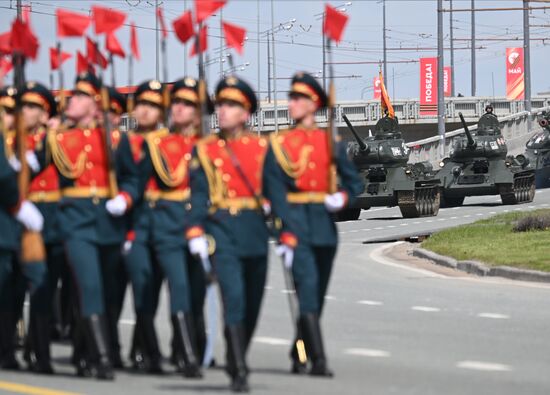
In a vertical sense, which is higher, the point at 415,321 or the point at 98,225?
the point at 98,225

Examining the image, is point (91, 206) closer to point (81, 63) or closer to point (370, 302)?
point (81, 63)

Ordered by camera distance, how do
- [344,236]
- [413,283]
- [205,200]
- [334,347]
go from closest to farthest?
[205,200], [334,347], [413,283], [344,236]

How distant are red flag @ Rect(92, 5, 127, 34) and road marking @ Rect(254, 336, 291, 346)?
328 centimetres

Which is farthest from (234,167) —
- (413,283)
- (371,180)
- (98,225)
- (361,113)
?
(361,113)

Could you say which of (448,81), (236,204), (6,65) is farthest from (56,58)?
(448,81)

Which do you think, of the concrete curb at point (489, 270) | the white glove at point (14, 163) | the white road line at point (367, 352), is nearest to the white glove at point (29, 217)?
the white glove at point (14, 163)

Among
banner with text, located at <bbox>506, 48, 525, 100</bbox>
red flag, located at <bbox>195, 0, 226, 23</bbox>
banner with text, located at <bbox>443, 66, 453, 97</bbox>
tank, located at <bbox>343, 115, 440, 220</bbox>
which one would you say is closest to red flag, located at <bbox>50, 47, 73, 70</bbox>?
red flag, located at <bbox>195, 0, 226, 23</bbox>

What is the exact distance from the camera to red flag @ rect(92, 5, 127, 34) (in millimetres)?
12314

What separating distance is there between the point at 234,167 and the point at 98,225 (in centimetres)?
119

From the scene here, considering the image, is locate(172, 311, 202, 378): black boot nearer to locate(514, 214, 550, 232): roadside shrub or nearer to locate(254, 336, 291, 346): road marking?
locate(254, 336, 291, 346): road marking

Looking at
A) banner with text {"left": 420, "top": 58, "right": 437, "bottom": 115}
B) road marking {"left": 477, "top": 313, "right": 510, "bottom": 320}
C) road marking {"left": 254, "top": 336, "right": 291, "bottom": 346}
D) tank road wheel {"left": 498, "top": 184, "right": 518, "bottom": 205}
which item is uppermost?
banner with text {"left": 420, "top": 58, "right": 437, "bottom": 115}

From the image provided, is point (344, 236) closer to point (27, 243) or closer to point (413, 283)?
point (413, 283)

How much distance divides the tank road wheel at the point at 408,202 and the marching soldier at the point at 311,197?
2952 cm

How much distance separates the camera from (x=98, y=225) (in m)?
11.8
